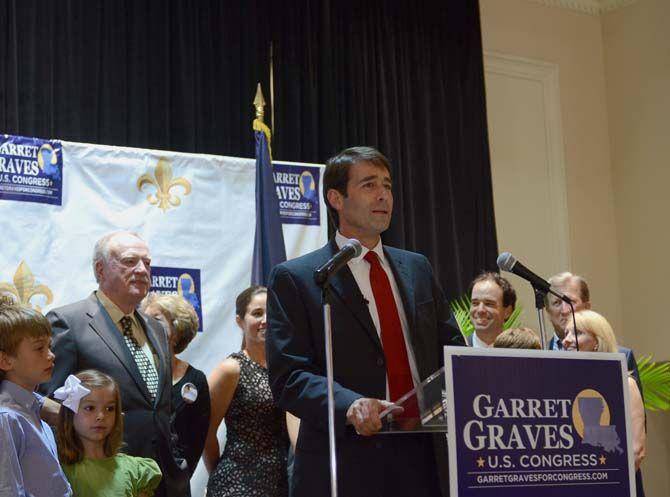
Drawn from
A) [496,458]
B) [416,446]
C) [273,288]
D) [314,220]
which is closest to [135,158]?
[314,220]

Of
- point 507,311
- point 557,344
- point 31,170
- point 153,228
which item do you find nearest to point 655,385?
point 557,344

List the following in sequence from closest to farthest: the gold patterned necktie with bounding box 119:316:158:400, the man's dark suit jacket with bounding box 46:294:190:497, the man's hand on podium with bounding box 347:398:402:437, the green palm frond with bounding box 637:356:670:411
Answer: the man's hand on podium with bounding box 347:398:402:437 → the man's dark suit jacket with bounding box 46:294:190:497 → the gold patterned necktie with bounding box 119:316:158:400 → the green palm frond with bounding box 637:356:670:411

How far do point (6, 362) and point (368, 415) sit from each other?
1657 millimetres

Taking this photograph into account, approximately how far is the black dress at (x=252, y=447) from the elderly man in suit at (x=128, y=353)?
309 millimetres

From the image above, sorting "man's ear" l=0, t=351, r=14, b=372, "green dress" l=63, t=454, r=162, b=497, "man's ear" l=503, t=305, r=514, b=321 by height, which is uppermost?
"man's ear" l=503, t=305, r=514, b=321

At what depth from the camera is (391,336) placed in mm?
2900

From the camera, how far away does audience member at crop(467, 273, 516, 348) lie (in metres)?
5.12

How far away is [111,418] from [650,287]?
599cm

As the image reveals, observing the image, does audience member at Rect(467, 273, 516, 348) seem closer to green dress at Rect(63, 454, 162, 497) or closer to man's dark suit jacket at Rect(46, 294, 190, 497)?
man's dark suit jacket at Rect(46, 294, 190, 497)

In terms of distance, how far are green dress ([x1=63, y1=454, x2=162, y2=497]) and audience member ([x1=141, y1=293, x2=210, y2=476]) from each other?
15.8 inches

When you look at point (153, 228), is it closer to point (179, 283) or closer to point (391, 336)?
point (179, 283)

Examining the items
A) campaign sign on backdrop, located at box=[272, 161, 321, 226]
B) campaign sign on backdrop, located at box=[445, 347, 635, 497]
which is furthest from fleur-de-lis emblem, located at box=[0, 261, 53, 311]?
campaign sign on backdrop, located at box=[445, 347, 635, 497]

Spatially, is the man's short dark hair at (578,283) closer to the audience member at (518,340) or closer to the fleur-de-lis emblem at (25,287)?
the audience member at (518,340)

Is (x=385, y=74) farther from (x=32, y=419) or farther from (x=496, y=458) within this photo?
(x=496, y=458)
